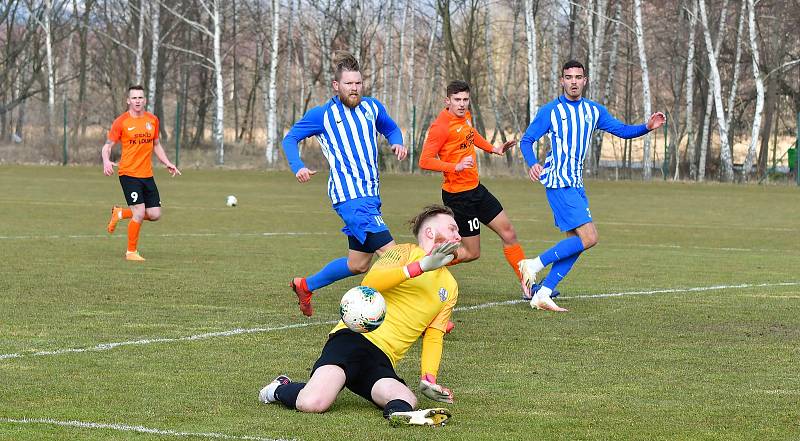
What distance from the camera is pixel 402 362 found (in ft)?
26.8

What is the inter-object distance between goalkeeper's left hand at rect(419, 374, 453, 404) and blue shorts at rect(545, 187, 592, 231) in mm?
5067

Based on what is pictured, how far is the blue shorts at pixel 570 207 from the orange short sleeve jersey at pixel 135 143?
6.27 m

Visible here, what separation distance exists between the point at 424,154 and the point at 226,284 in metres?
2.55

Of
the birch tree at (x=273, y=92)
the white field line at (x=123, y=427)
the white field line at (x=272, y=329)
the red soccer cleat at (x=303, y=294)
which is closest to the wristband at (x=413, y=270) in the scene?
the white field line at (x=123, y=427)

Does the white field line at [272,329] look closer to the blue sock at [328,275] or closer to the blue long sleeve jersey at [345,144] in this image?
the blue sock at [328,275]

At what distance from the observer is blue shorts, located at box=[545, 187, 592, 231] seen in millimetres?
11398

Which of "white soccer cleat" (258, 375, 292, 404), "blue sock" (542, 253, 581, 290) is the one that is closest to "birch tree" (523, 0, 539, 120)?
"blue sock" (542, 253, 581, 290)

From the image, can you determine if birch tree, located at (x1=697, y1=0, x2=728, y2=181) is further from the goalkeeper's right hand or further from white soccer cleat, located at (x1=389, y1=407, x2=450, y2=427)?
white soccer cleat, located at (x1=389, y1=407, x2=450, y2=427)

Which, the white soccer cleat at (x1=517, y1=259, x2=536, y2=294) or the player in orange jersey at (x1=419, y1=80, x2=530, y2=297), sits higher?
the player in orange jersey at (x1=419, y1=80, x2=530, y2=297)

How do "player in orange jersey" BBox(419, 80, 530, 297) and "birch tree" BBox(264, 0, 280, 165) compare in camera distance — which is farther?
"birch tree" BBox(264, 0, 280, 165)

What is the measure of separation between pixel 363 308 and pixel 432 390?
546mm

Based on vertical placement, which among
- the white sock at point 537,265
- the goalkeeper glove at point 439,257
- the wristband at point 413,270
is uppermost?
the goalkeeper glove at point 439,257

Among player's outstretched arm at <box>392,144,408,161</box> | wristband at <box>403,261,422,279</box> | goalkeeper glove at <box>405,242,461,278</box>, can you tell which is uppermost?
player's outstretched arm at <box>392,144,408,161</box>

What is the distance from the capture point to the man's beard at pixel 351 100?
31.3ft
